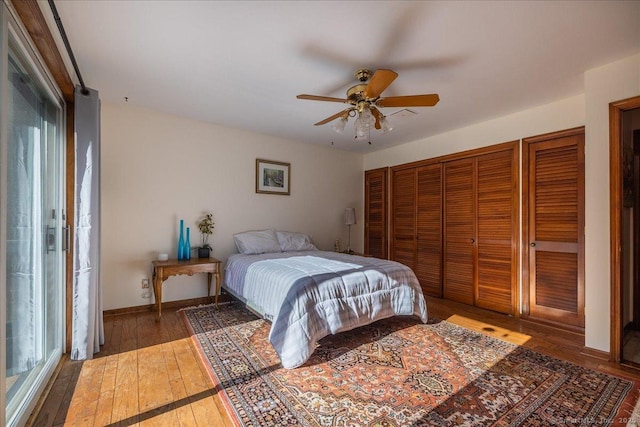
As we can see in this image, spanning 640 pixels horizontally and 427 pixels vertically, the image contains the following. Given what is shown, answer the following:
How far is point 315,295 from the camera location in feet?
8.03

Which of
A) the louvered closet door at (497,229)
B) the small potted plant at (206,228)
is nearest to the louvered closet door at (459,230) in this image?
the louvered closet door at (497,229)

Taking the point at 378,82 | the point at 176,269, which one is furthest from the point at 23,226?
the point at 378,82

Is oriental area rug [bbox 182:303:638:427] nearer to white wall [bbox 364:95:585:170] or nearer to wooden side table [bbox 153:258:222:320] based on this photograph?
wooden side table [bbox 153:258:222:320]

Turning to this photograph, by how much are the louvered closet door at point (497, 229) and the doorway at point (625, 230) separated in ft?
3.07

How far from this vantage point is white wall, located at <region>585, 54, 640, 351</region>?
238 cm

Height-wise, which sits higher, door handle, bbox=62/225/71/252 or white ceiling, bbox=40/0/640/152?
white ceiling, bbox=40/0/640/152

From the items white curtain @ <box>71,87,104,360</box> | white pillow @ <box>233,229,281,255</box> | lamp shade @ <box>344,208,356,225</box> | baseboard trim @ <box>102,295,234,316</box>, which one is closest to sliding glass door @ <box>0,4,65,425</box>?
white curtain @ <box>71,87,104,360</box>

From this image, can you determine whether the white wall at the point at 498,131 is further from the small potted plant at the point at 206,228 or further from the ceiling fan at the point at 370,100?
the small potted plant at the point at 206,228

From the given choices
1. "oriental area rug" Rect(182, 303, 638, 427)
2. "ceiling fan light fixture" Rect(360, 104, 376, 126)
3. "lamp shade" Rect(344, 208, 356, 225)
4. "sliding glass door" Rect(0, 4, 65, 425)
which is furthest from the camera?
"lamp shade" Rect(344, 208, 356, 225)

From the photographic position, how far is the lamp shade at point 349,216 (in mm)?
5152

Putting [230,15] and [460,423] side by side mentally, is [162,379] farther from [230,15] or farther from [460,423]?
[230,15]

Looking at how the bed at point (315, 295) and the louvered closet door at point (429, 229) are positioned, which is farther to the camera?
the louvered closet door at point (429, 229)

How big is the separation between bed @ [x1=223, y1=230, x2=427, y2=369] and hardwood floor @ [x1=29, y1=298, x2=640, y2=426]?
2.09 ft

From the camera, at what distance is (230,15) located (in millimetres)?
1845
